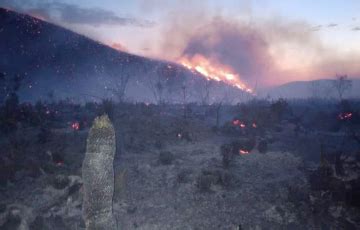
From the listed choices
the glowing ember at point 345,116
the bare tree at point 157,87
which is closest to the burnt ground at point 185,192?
the glowing ember at point 345,116

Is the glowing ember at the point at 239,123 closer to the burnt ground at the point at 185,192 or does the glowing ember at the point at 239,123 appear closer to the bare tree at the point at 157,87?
the burnt ground at the point at 185,192

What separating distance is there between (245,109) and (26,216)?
35363 mm

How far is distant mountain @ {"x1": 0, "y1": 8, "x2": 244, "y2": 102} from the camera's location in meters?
86.1

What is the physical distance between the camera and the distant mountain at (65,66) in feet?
283

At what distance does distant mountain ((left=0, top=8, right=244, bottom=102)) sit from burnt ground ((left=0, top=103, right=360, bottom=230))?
55.9 metres

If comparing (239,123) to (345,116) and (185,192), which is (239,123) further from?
(185,192)

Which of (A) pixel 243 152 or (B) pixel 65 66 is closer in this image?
(A) pixel 243 152

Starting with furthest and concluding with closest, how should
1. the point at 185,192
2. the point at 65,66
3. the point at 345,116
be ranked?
the point at 65,66 → the point at 345,116 → the point at 185,192

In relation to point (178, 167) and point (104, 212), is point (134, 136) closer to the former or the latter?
point (178, 167)

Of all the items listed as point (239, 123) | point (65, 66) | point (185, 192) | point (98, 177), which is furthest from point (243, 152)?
point (65, 66)

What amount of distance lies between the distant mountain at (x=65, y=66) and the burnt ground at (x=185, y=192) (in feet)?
183

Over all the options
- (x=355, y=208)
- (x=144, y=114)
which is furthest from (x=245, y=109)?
(x=355, y=208)

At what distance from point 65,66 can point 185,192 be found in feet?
289

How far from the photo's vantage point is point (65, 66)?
9725 cm
